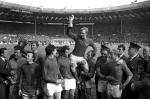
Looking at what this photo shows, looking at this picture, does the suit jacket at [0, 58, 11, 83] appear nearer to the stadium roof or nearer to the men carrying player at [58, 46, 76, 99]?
the men carrying player at [58, 46, 76, 99]

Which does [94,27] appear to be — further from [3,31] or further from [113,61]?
[113,61]

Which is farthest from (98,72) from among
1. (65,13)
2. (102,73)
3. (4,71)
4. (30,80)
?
(65,13)

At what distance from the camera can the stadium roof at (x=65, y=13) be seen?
28.6m

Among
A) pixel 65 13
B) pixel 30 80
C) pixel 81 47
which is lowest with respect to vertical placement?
pixel 30 80

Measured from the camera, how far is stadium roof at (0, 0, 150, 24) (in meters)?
28.6

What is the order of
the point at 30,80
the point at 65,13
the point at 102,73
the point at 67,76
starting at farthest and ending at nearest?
the point at 65,13
the point at 67,76
the point at 102,73
the point at 30,80

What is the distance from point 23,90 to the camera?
4617 millimetres

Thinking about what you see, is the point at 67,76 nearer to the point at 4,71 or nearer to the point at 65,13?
the point at 4,71

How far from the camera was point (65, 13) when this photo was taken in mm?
33812

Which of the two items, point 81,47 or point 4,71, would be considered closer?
point 4,71

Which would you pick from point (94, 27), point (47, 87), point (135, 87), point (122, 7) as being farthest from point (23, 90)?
point (94, 27)

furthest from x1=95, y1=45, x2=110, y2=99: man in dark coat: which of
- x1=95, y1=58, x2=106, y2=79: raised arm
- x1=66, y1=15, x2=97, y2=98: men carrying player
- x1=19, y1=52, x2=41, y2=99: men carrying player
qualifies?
x1=19, y1=52, x2=41, y2=99: men carrying player

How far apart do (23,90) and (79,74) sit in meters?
1.69

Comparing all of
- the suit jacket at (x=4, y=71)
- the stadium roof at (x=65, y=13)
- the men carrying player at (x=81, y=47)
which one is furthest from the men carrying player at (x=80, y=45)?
the stadium roof at (x=65, y=13)
